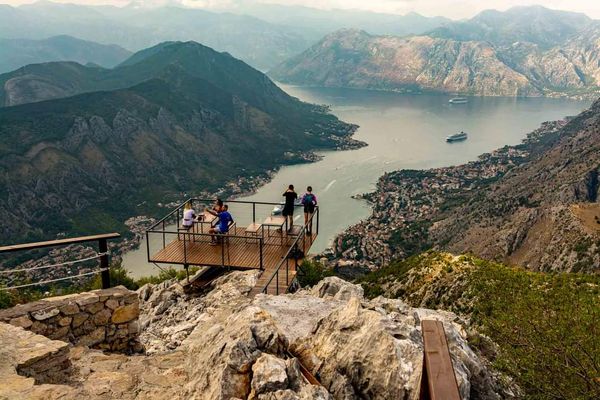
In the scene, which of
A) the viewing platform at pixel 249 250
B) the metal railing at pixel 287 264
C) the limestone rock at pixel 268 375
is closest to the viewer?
the limestone rock at pixel 268 375

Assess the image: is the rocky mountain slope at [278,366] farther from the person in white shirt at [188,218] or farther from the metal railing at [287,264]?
the person in white shirt at [188,218]

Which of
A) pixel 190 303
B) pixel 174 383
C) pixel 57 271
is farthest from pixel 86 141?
pixel 174 383

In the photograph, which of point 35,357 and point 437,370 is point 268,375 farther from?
point 35,357

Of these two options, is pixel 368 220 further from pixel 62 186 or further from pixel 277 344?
pixel 277 344

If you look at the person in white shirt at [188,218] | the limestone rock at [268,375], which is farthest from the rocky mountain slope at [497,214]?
the limestone rock at [268,375]

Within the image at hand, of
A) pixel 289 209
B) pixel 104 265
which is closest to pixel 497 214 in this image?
pixel 289 209
